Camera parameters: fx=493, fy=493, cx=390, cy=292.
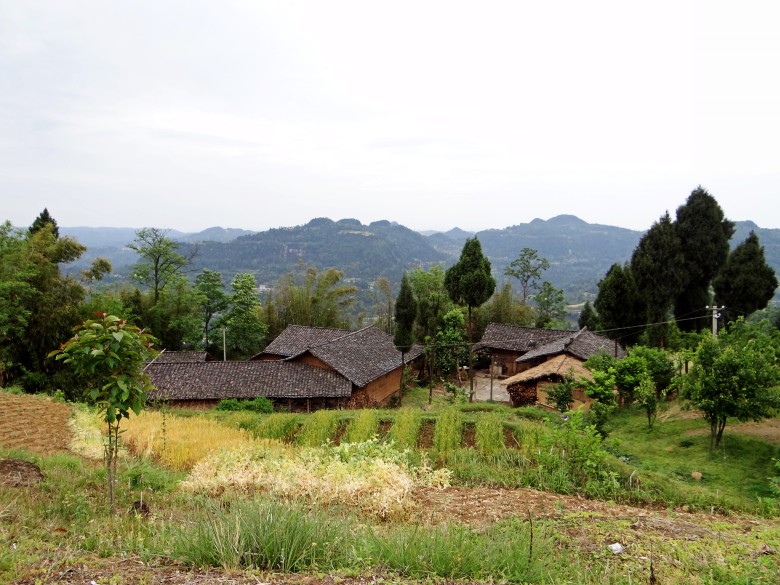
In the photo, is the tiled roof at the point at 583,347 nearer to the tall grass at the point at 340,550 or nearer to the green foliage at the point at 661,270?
the green foliage at the point at 661,270

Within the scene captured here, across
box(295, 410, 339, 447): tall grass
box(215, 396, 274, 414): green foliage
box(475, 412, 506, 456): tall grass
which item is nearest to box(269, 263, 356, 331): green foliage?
box(215, 396, 274, 414): green foliage

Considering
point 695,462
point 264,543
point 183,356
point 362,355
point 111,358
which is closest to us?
point 264,543

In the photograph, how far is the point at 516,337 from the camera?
3122 cm

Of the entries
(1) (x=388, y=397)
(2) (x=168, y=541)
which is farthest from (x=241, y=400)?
(2) (x=168, y=541)

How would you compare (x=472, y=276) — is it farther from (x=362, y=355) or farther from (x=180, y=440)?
(x=180, y=440)

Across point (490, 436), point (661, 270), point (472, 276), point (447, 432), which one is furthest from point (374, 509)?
point (661, 270)

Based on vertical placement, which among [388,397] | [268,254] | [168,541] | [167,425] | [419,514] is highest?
[268,254]

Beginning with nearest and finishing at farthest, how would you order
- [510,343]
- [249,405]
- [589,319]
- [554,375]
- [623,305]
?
1. [249,405]
2. [554,375]
3. [623,305]
4. [510,343]
5. [589,319]

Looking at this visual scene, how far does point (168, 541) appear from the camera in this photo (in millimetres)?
4102

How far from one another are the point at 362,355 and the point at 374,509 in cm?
1992

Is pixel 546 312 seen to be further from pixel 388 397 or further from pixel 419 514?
pixel 419 514

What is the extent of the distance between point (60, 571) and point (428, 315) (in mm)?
29440

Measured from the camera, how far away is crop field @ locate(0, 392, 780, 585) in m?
3.77

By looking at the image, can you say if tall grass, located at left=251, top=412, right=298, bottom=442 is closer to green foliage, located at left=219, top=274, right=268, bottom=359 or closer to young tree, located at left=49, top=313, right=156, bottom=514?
young tree, located at left=49, top=313, right=156, bottom=514
